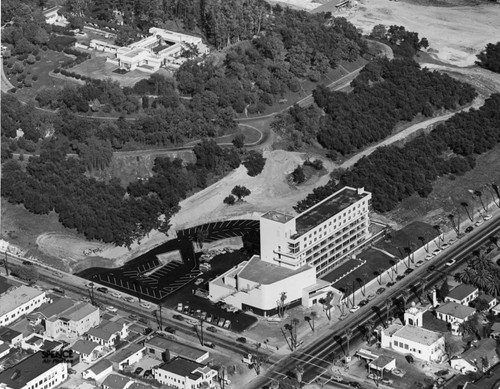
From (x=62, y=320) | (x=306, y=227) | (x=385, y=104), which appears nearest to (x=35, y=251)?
(x=62, y=320)

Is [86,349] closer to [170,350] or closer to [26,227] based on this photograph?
[170,350]

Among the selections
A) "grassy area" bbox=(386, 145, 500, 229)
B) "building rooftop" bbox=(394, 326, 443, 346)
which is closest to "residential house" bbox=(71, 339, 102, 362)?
"building rooftop" bbox=(394, 326, 443, 346)

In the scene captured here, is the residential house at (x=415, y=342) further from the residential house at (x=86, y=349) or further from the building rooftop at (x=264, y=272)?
the residential house at (x=86, y=349)

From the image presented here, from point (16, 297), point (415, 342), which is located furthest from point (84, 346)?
point (415, 342)

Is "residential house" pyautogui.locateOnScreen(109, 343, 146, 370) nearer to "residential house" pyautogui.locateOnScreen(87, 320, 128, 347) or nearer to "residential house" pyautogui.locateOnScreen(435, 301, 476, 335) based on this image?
"residential house" pyautogui.locateOnScreen(87, 320, 128, 347)

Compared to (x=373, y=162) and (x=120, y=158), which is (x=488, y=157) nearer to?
(x=373, y=162)

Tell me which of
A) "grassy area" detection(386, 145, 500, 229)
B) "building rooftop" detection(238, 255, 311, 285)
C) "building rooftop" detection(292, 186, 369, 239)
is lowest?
"grassy area" detection(386, 145, 500, 229)
